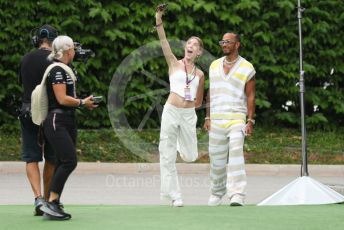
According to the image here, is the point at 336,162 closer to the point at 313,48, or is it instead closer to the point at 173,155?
the point at 313,48

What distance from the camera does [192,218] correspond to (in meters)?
8.95

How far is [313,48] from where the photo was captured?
63.6ft

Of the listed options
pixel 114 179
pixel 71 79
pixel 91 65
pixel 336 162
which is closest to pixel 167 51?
pixel 71 79

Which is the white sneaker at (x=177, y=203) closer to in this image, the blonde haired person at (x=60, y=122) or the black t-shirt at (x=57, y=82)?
the blonde haired person at (x=60, y=122)

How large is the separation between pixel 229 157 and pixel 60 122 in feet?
7.69

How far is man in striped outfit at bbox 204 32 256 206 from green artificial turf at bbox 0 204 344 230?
2.20 ft

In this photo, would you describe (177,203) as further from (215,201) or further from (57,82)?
(57,82)

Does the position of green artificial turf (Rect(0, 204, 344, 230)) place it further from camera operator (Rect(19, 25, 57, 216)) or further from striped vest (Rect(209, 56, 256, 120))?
striped vest (Rect(209, 56, 256, 120))

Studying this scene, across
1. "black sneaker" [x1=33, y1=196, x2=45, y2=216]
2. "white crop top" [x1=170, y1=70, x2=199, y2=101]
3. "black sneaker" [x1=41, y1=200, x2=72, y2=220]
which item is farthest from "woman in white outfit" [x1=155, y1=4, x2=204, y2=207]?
"black sneaker" [x1=41, y1=200, x2=72, y2=220]

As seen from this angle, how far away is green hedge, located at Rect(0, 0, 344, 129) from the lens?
1844 cm

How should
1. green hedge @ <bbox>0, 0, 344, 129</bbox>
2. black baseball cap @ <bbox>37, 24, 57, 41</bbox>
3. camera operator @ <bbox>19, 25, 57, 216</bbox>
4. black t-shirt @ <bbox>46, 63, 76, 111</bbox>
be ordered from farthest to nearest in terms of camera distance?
green hedge @ <bbox>0, 0, 344, 129</bbox> → black baseball cap @ <bbox>37, 24, 57, 41</bbox> → camera operator @ <bbox>19, 25, 57, 216</bbox> → black t-shirt @ <bbox>46, 63, 76, 111</bbox>

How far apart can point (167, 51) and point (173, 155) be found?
1.11 metres

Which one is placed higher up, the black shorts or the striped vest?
the striped vest

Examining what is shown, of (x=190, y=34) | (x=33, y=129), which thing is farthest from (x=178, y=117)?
(x=190, y=34)
